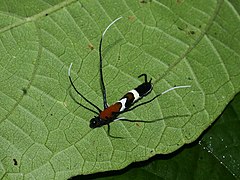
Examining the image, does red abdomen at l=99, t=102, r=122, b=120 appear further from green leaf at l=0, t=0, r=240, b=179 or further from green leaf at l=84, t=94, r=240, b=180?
green leaf at l=84, t=94, r=240, b=180

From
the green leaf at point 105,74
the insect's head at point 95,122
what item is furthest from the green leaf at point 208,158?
the insect's head at point 95,122

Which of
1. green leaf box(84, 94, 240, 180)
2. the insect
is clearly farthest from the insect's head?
green leaf box(84, 94, 240, 180)

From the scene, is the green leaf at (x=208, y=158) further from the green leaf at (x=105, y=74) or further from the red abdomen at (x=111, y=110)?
the red abdomen at (x=111, y=110)

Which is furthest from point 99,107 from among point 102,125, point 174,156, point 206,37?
point 206,37

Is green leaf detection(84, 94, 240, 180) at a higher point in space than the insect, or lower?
lower

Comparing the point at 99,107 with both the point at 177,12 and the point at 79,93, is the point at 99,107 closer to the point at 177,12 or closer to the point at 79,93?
the point at 79,93

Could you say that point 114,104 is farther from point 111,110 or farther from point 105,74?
point 105,74
